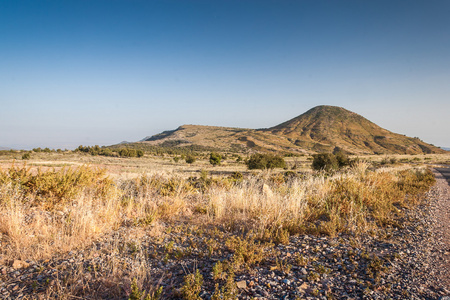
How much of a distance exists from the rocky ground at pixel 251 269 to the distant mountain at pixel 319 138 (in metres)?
101

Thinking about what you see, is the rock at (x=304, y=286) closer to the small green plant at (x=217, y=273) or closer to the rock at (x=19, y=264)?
the small green plant at (x=217, y=273)

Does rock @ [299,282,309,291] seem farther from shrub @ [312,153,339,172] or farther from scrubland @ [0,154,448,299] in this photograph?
shrub @ [312,153,339,172]

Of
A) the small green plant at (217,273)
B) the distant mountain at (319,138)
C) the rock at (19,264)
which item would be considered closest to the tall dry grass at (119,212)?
the rock at (19,264)

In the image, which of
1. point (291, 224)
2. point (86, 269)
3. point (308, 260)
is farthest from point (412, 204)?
point (86, 269)

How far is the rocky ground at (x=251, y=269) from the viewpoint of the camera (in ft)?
8.84

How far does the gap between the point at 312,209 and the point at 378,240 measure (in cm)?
166

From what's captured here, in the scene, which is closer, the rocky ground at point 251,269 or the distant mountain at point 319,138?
the rocky ground at point 251,269

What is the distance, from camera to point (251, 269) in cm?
324

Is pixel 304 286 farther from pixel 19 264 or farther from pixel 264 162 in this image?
pixel 264 162

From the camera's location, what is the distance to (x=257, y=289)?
9.05ft

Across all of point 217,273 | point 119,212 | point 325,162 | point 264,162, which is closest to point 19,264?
point 119,212

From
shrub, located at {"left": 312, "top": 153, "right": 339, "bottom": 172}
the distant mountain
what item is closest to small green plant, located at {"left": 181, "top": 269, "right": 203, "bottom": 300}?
shrub, located at {"left": 312, "top": 153, "right": 339, "bottom": 172}

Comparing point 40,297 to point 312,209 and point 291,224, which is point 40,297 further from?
point 312,209

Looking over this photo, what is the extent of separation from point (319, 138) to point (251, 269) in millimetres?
153599
